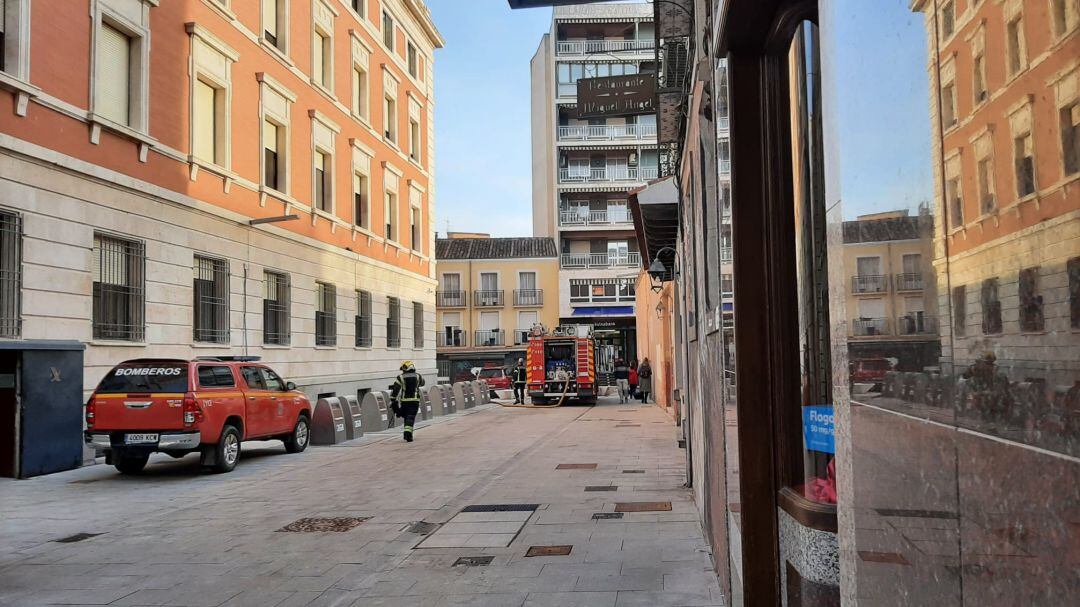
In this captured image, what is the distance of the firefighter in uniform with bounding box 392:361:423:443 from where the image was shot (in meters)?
17.4

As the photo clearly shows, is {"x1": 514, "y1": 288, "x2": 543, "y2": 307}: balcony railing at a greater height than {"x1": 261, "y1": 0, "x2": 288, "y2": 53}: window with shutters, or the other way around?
{"x1": 261, "y1": 0, "x2": 288, "y2": 53}: window with shutters

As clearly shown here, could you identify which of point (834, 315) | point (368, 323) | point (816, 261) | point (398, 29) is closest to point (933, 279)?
point (834, 315)

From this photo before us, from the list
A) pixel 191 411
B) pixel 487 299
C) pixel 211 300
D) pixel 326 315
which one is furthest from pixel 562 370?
pixel 487 299

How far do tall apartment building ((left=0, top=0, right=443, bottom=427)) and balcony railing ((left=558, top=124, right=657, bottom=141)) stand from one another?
23.7 m

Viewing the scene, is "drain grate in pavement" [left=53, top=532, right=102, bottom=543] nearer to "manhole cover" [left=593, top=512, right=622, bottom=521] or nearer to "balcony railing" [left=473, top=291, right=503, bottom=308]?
"manhole cover" [left=593, top=512, right=622, bottom=521]

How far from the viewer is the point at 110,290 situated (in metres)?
15.7

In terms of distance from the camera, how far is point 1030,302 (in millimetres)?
1183

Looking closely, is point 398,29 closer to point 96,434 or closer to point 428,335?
point 428,335

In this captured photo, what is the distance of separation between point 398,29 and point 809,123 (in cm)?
3218

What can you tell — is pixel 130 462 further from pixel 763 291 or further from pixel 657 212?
pixel 763 291

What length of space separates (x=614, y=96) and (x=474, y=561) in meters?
6.73

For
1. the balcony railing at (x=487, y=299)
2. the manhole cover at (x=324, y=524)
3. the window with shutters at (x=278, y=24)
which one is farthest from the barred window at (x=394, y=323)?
the balcony railing at (x=487, y=299)

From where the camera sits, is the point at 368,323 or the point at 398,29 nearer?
the point at 368,323

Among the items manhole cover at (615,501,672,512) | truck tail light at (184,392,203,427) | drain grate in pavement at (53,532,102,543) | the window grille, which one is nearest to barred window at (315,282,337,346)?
the window grille
